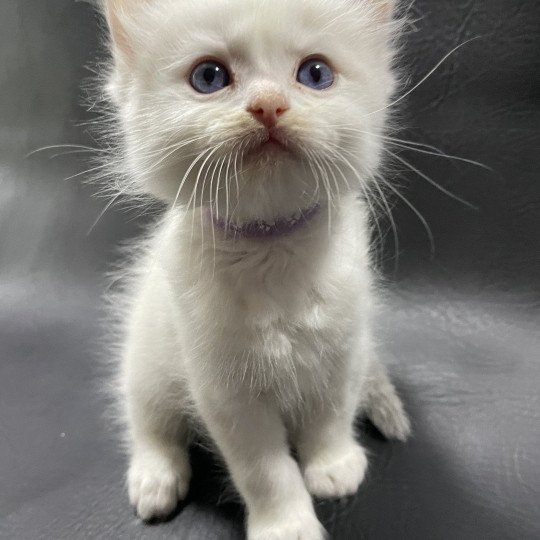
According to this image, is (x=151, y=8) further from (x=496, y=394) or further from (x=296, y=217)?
(x=496, y=394)

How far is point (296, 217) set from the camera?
722 mm

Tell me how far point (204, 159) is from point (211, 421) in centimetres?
36

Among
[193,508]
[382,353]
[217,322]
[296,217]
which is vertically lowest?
[193,508]

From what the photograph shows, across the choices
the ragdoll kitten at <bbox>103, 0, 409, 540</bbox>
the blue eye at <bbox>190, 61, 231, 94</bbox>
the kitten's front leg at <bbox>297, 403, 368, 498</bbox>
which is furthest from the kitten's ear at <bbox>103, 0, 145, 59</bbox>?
the kitten's front leg at <bbox>297, 403, 368, 498</bbox>

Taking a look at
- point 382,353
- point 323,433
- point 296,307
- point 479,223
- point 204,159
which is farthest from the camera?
point 479,223

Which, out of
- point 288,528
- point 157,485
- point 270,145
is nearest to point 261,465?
point 288,528

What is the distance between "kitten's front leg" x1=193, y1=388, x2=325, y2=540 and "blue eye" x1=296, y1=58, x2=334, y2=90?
39 centimetres

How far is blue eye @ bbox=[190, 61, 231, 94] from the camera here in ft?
2.10

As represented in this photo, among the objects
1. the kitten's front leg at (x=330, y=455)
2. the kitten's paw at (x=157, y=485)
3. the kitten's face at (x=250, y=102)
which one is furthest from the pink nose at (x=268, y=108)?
the kitten's paw at (x=157, y=485)

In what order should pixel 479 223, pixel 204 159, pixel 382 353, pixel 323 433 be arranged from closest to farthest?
pixel 204 159 → pixel 323 433 → pixel 382 353 → pixel 479 223

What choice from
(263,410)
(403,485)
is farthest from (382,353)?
(263,410)

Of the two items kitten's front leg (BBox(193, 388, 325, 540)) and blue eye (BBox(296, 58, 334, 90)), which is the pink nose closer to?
blue eye (BBox(296, 58, 334, 90))

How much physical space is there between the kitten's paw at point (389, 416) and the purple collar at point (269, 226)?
0.45 meters

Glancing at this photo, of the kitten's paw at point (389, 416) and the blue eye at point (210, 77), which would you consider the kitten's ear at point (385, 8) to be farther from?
the kitten's paw at point (389, 416)
